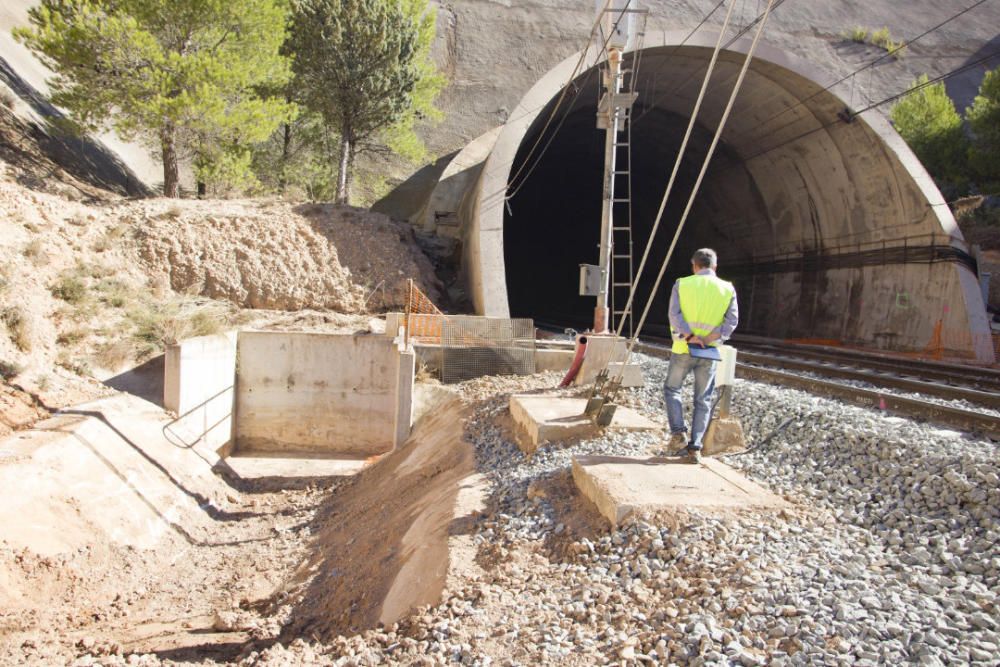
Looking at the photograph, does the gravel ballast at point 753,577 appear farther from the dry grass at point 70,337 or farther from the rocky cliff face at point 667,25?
the rocky cliff face at point 667,25

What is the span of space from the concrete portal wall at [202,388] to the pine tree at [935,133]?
108 ft

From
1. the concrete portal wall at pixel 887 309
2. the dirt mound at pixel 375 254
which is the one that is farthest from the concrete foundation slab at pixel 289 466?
the concrete portal wall at pixel 887 309

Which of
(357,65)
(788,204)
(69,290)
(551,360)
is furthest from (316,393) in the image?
(788,204)

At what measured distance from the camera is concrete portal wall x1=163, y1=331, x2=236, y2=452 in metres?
10.8

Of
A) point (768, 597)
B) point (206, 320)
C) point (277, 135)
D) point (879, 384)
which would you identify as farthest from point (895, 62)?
point (768, 597)

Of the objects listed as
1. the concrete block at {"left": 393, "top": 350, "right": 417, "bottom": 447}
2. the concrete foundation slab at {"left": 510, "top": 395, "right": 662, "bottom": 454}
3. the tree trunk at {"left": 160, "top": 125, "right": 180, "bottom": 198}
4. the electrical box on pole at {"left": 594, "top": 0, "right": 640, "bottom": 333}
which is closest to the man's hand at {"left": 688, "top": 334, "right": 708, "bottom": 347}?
the concrete foundation slab at {"left": 510, "top": 395, "right": 662, "bottom": 454}

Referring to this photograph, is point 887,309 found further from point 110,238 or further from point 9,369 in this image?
point 110,238

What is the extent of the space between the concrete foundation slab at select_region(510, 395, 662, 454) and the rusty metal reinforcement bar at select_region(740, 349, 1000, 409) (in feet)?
15.0

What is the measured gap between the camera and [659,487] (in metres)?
4.36

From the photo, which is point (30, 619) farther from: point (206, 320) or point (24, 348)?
point (206, 320)

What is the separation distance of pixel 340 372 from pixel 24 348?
17.9ft

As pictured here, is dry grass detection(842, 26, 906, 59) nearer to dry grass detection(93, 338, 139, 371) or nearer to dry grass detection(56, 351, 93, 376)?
dry grass detection(93, 338, 139, 371)

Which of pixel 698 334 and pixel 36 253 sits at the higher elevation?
pixel 36 253

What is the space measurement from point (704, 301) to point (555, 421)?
6.99ft
